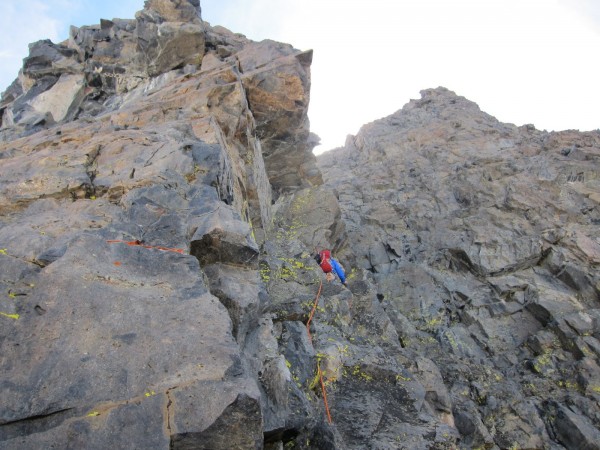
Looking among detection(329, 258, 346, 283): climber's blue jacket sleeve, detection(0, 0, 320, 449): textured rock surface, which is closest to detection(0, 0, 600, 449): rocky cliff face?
detection(0, 0, 320, 449): textured rock surface

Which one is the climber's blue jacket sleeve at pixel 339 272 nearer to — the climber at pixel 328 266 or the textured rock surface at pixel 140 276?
the climber at pixel 328 266

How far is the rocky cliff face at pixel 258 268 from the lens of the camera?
4.94 metres

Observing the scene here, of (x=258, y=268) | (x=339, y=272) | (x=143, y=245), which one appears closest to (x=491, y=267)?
(x=339, y=272)

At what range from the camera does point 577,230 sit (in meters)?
20.7

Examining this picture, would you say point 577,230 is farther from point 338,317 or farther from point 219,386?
point 219,386

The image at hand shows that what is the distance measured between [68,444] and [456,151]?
30.9 meters

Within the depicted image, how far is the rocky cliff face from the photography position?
494 centimetres

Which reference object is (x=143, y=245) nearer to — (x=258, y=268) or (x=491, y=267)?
(x=258, y=268)

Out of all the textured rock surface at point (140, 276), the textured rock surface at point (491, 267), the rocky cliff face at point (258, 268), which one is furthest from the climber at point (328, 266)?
the textured rock surface at point (140, 276)

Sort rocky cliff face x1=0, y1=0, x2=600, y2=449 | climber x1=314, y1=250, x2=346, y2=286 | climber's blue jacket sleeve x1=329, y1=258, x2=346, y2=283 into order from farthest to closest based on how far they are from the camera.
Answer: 1. climber's blue jacket sleeve x1=329, y1=258, x2=346, y2=283
2. climber x1=314, y1=250, x2=346, y2=286
3. rocky cliff face x1=0, y1=0, x2=600, y2=449

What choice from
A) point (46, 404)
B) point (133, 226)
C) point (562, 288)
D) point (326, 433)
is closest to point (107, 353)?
point (46, 404)

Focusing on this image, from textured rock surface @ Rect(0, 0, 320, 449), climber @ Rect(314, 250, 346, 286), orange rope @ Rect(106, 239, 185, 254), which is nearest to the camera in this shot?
textured rock surface @ Rect(0, 0, 320, 449)

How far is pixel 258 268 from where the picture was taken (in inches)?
429

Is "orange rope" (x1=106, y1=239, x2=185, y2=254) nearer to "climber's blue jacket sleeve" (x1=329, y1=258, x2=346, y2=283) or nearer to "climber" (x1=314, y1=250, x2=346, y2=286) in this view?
"climber" (x1=314, y1=250, x2=346, y2=286)
